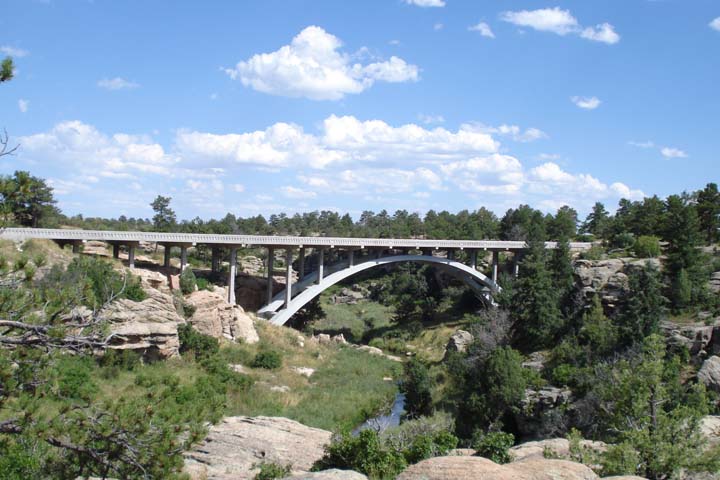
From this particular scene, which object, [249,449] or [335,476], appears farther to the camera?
[249,449]

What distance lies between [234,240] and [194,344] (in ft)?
25.6

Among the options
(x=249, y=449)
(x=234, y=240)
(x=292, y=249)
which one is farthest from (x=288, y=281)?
(x=249, y=449)

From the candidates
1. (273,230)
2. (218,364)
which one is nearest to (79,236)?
(218,364)

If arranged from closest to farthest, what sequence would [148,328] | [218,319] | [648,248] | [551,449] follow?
→ [551,449] → [148,328] → [218,319] → [648,248]

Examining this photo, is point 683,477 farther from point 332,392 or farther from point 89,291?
point 332,392

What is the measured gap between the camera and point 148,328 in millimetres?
22453

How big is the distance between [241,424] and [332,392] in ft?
39.4

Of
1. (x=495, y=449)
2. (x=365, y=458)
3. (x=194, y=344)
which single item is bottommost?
(x=194, y=344)

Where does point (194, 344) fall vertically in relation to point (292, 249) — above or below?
below

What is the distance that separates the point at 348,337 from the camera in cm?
4325

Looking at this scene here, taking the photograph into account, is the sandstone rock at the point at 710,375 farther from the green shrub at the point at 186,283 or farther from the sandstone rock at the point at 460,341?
the green shrub at the point at 186,283

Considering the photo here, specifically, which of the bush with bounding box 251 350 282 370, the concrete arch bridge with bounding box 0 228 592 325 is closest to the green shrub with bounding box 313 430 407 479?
the bush with bounding box 251 350 282 370

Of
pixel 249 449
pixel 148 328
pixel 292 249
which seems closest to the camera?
pixel 249 449

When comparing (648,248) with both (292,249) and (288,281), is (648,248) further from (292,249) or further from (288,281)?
(288,281)
